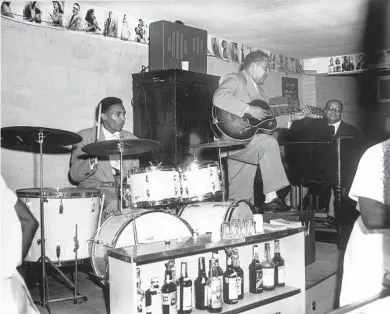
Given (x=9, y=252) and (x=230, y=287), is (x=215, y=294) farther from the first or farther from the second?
Result: (x=9, y=252)

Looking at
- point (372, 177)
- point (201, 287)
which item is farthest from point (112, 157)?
point (372, 177)

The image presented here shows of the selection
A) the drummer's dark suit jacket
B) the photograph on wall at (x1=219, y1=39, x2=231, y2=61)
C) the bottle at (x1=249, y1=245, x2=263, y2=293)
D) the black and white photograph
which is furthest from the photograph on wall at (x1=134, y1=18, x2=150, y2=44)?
the bottle at (x1=249, y1=245, x2=263, y2=293)

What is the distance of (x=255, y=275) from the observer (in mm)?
3318

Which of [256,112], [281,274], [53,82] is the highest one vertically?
[53,82]

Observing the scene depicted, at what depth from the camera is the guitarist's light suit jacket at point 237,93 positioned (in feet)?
14.2

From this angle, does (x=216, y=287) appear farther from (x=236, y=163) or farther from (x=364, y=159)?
(x=236, y=163)

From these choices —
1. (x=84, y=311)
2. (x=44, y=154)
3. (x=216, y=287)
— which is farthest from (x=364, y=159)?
(x=44, y=154)

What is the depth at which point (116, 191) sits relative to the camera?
4.05 metres

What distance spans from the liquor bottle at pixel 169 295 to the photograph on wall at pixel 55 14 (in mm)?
3066

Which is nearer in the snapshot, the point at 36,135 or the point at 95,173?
the point at 36,135

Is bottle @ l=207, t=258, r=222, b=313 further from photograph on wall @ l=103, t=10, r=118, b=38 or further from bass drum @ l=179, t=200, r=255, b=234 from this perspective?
photograph on wall @ l=103, t=10, r=118, b=38

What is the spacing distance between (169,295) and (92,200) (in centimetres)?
125

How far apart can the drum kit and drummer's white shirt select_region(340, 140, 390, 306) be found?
1.22 m

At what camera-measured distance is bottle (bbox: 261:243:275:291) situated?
332cm
